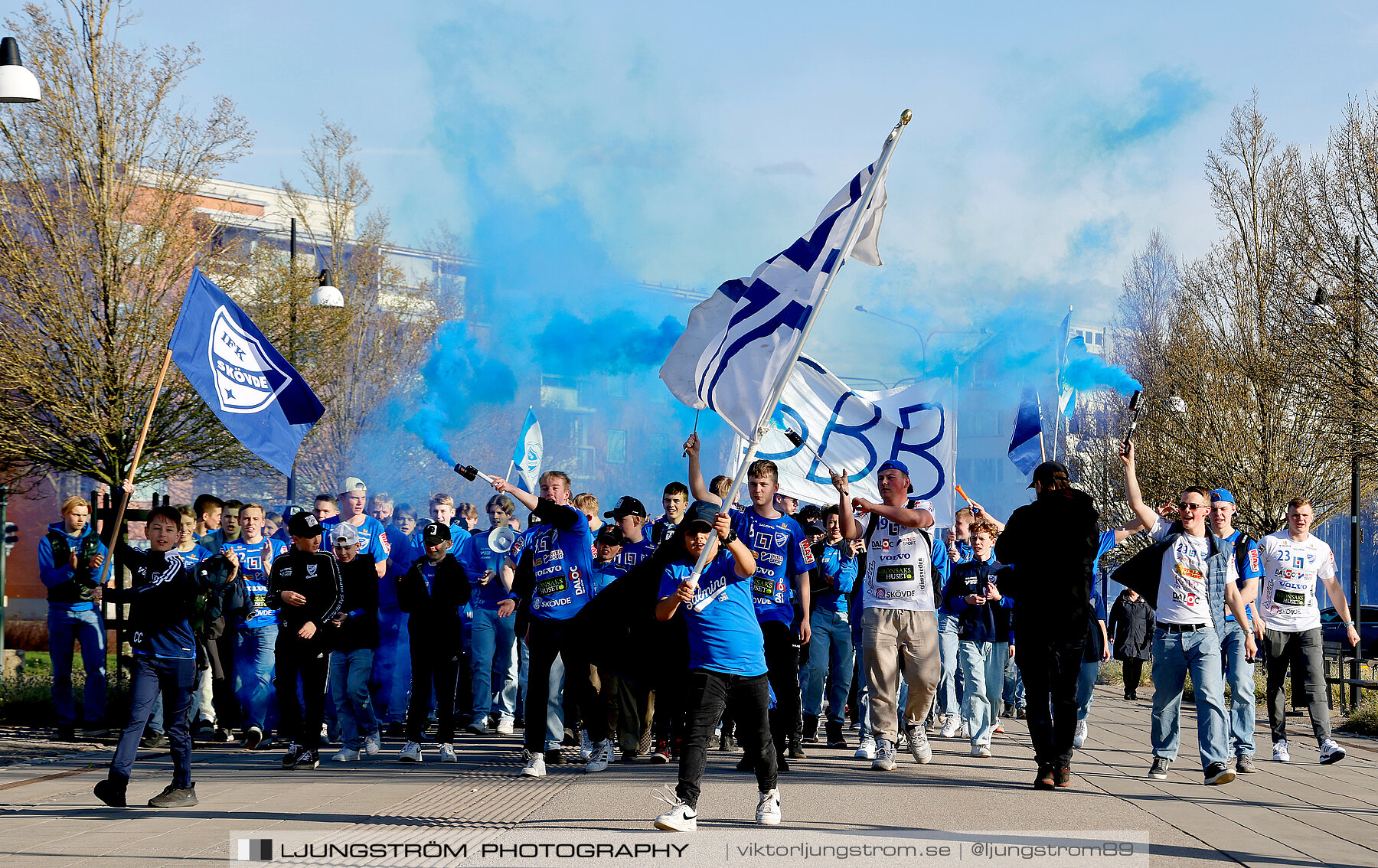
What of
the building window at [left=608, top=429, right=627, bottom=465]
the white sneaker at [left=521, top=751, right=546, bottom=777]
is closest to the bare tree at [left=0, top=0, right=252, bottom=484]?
the white sneaker at [left=521, top=751, right=546, bottom=777]

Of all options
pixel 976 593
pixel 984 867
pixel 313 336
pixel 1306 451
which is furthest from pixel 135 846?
pixel 1306 451

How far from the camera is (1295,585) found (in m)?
10.4

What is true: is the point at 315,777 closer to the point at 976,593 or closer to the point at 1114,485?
the point at 976,593

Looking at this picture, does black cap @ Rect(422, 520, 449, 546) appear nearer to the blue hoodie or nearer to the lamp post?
the blue hoodie

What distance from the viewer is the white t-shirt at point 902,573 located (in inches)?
362

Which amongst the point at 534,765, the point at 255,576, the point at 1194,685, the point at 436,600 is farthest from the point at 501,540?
the point at 1194,685

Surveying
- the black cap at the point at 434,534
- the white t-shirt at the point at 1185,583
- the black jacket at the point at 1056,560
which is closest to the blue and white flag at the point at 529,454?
the black cap at the point at 434,534

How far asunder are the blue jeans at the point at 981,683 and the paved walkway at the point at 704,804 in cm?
30

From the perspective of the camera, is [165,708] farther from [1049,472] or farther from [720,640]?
[1049,472]

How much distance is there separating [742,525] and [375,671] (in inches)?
163

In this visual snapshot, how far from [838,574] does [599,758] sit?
268cm

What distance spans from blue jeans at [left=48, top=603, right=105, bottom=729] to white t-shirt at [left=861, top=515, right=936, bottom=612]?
20.6ft

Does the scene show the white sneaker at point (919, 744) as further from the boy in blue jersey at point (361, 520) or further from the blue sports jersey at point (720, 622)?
the boy in blue jersey at point (361, 520)

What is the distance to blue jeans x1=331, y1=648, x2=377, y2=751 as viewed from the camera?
9.58m
